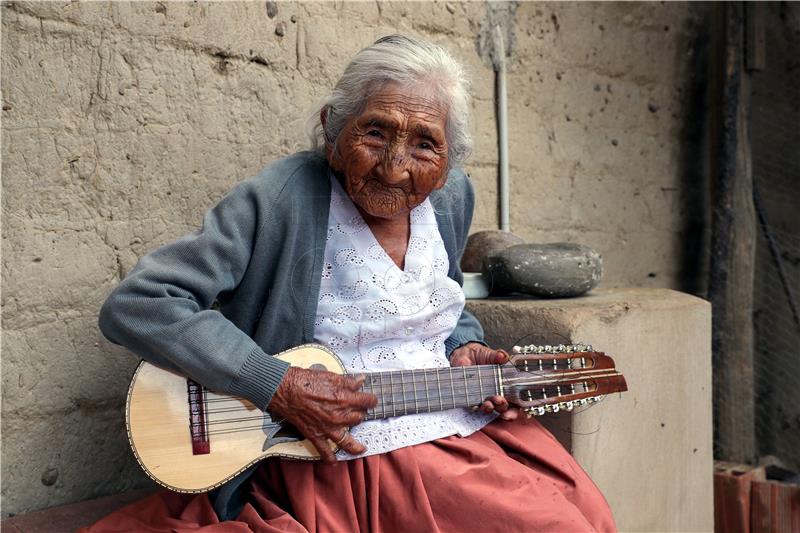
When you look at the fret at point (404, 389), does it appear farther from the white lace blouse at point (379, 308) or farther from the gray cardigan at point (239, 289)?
the gray cardigan at point (239, 289)

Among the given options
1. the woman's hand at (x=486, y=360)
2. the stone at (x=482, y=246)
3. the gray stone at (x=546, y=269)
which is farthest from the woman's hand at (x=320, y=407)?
the stone at (x=482, y=246)

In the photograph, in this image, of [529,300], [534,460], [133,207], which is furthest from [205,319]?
[529,300]

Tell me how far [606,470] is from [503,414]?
0.65 metres

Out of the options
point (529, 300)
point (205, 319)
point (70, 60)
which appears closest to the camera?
point (205, 319)

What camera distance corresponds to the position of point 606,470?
2.52 m

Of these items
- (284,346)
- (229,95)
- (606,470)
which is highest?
(229,95)

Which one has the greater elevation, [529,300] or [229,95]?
[229,95]

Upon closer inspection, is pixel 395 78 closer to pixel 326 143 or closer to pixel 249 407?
pixel 326 143

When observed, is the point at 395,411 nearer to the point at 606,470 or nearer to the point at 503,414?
the point at 503,414

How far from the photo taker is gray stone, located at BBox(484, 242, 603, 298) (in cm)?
267

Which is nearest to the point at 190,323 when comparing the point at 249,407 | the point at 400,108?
the point at 249,407

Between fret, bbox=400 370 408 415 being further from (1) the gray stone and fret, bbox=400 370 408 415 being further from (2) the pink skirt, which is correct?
(1) the gray stone

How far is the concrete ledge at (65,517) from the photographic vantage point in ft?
6.68

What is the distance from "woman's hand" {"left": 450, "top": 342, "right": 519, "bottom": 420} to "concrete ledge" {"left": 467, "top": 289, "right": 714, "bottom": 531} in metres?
0.32
